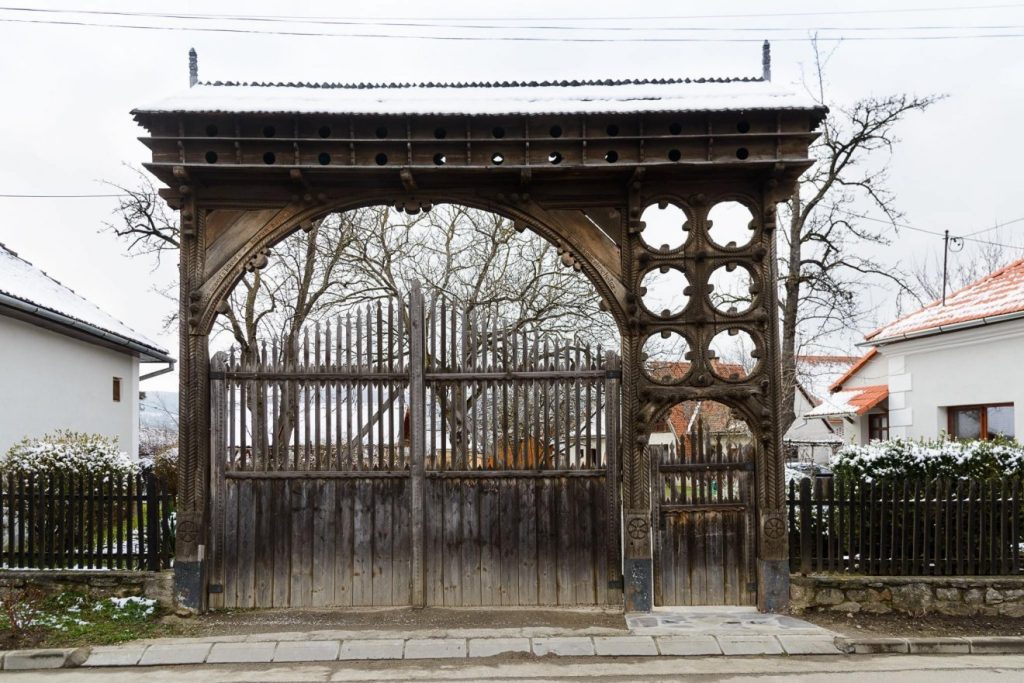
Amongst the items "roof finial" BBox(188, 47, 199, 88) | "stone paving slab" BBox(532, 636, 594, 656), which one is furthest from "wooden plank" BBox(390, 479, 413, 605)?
"roof finial" BBox(188, 47, 199, 88)

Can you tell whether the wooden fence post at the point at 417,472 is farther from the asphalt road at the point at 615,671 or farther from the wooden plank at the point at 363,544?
the asphalt road at the point at 615,671

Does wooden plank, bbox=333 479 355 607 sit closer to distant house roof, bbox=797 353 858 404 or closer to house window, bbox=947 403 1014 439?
house window, bbox=947 403 1014 439

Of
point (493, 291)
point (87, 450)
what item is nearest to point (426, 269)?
point (493, 291)

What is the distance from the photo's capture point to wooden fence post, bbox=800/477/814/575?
8.69 meters

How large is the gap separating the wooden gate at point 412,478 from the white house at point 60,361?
6.85 metres

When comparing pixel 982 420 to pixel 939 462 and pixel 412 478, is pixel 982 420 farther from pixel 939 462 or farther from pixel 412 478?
pixel 412 478

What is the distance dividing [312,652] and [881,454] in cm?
663

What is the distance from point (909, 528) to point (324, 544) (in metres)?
6.19

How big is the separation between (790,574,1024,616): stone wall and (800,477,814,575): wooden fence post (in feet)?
0.63

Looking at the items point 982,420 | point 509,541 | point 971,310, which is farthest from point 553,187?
point 982,420

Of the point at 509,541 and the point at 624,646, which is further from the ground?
the point at 509,541

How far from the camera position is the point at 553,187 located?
29.0 ft

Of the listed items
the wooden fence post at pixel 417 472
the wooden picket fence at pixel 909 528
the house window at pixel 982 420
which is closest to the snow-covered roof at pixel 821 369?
the house window at pixel 982 420

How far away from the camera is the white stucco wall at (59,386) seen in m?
13.8
